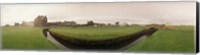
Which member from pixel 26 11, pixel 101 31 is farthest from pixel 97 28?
pixel 26 11

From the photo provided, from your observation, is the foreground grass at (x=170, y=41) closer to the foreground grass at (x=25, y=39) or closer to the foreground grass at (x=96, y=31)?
the foreground grass at (x=96, y=31)

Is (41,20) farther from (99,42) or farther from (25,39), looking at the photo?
(99,42)

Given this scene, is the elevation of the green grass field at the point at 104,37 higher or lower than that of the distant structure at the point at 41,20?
lower

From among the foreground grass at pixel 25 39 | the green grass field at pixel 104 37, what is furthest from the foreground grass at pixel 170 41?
the foreground grass at pixel 25 39

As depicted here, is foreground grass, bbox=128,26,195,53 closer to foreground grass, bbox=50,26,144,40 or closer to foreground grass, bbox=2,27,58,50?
foreground grass, bbox=50,26,144,40

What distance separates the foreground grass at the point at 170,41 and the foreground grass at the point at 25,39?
0.49 meters

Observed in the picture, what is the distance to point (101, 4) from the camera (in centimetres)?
159

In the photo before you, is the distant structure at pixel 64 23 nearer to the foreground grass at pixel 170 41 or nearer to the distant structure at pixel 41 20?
the distant structure at pixel 41 20

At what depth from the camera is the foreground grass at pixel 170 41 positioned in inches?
59.4

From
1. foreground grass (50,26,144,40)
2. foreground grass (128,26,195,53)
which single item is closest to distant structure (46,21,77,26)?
foreground grass (50,26,144,40)

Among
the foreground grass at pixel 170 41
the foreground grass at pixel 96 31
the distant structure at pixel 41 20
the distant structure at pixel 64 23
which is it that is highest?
the distant structure at pixel 41 20

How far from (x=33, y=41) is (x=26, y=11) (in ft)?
0.56

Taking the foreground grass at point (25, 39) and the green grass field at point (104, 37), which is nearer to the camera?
Answer: the green grass field at point (104, 37)

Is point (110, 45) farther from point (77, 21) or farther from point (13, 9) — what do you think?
point (13, 9)
